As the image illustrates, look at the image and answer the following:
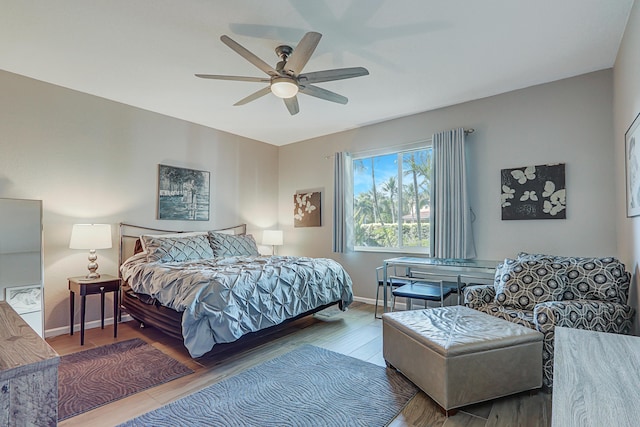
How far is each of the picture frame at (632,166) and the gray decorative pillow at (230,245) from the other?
156 inches

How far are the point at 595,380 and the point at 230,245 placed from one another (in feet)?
13.1

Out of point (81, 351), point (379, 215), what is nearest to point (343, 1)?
point (379, 215)

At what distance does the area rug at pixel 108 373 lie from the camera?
2.17m

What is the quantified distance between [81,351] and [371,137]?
4.23 meters

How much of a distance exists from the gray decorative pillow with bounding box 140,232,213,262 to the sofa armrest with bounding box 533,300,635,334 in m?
3.45

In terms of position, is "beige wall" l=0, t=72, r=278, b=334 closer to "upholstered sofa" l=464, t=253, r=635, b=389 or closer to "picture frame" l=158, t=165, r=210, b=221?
"picture frame" l=158, t=165, r=210, b=221

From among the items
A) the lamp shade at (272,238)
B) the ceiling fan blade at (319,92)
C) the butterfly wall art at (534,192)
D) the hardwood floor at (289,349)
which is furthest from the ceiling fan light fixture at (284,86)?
the lamp shade at (272,238)

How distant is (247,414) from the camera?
2.02 m

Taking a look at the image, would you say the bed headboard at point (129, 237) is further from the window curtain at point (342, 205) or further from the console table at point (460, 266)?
the console table at point (460, 266)

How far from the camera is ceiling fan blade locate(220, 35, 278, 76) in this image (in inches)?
84.4

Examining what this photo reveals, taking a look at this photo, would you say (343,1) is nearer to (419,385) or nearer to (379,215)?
(419,385)

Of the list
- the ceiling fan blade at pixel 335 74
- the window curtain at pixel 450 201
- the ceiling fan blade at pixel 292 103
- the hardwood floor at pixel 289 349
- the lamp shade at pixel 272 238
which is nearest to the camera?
the hardwood floor at pixel 289 349

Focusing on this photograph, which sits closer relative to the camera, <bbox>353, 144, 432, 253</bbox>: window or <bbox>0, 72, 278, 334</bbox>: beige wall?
<bbox>0, 72, 278, 334</bbox>: beige wall

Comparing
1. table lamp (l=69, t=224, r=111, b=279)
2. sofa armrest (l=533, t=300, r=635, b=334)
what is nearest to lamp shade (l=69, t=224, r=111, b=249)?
table lamp (l=69, t=224, r=111, b=279)
